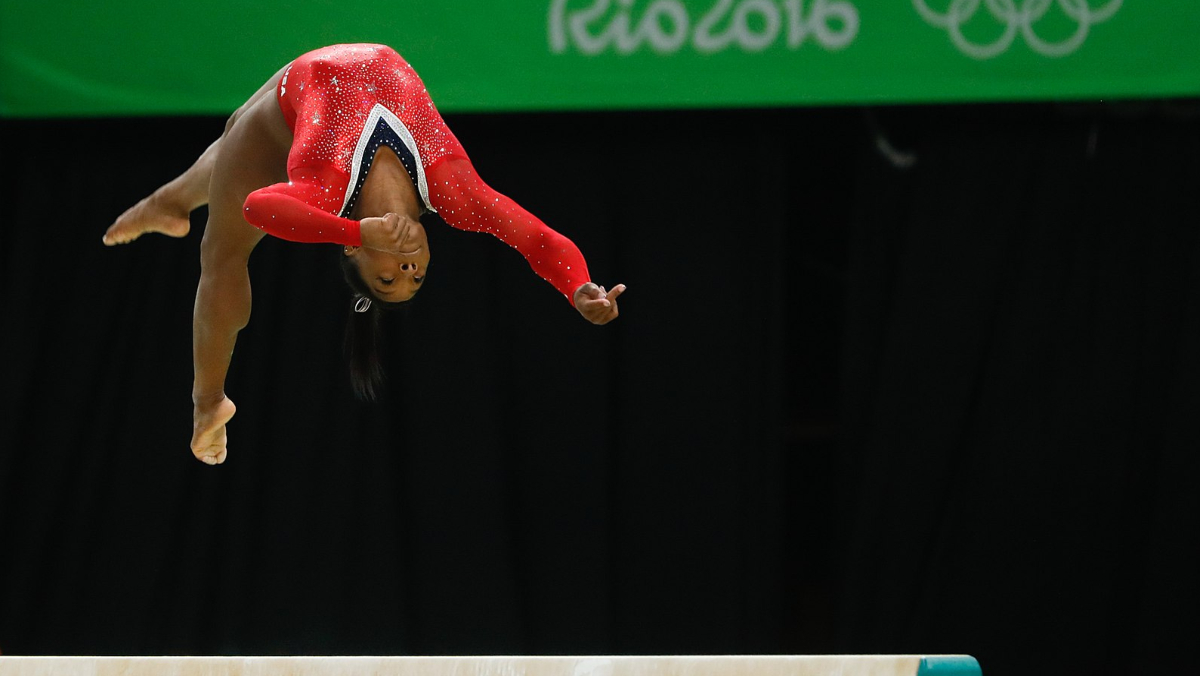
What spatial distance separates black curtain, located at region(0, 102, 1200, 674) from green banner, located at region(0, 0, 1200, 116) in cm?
42

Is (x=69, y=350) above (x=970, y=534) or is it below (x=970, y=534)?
above

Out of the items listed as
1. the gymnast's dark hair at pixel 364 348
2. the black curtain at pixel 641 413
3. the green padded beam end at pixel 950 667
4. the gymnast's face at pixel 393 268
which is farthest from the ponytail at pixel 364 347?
the black curtain at pixel 641 413

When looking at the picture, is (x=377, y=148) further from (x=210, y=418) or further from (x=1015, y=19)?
(x=1015, y=19)

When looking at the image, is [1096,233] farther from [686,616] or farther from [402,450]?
[402,450]

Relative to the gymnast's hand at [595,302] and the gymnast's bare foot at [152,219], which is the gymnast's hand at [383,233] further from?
the gymnast's bare foot at [152,219]

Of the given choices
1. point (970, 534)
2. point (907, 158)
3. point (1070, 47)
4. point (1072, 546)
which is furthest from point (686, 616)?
point (1070, 47)

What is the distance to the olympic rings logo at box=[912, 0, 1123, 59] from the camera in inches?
142

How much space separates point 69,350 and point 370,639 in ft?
4.34

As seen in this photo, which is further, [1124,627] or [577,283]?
[1124,627]

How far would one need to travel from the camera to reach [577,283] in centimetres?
Result: 211

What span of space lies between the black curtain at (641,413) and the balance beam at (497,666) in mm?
1747

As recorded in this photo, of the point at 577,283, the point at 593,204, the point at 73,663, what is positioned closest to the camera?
the point at 577,283

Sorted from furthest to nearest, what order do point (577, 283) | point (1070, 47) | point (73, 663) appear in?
point (1070, 47) < point (73, 663) < point (577, 283)

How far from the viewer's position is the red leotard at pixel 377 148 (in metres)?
2.10
